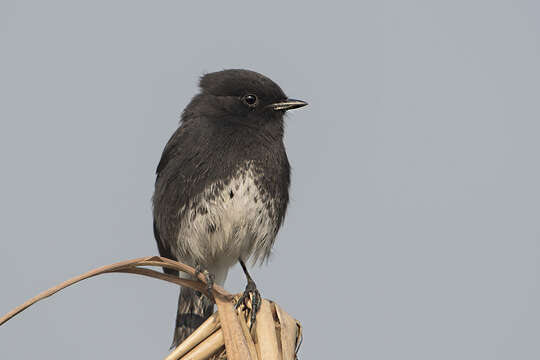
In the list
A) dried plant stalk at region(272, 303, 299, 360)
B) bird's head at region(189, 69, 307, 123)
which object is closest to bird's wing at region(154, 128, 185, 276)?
bird's head at region(189, 69, 307, 123)

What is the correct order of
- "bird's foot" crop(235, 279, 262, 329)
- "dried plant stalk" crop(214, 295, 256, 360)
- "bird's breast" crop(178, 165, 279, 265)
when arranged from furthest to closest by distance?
"bird's breast" crop(178, 165, 279, 265), "bird's foot" crop(235, 279, 262, 329), "dried plant stalk" crop(214, 295, 256, 360)

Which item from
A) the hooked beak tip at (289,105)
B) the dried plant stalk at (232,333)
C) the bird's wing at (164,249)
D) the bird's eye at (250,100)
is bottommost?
the bird's wing at (164,249)

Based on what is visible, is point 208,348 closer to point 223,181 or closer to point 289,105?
point 223,181

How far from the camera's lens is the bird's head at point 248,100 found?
213 inches

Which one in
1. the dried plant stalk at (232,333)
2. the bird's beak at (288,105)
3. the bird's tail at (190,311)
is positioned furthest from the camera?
the bird's beak at (288,105)

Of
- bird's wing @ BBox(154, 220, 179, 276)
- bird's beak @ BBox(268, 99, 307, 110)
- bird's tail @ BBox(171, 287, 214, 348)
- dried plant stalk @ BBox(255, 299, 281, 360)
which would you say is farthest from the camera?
bird's wing @ BBox(154, 220, 179, 276)

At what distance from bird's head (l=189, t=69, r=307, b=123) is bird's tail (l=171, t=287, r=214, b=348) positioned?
4.48 feet

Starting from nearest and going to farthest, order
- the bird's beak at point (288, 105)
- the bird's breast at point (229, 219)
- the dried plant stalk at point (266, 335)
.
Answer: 1. the dried plant stalk at point (266, 335)
2. the bird's breast at point (229, 219)
3. the bird's beak at point (288, 105)

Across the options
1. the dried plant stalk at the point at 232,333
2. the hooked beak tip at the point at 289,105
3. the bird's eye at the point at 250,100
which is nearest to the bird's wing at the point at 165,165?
the bird's eye at the point at 250,100

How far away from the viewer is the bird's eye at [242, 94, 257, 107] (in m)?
5.44

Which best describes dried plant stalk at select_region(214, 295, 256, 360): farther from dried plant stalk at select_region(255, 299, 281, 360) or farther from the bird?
the bird

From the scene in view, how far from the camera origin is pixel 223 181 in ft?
16.1

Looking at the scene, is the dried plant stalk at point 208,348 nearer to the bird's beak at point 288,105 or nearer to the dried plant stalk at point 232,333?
the dried plant stalk at point 232,333

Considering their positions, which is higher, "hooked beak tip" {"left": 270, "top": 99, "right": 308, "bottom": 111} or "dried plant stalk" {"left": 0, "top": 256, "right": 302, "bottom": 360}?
"hooked beak tip" {"left": 270, "top": 99, "right": 308, "bottom": 111}
